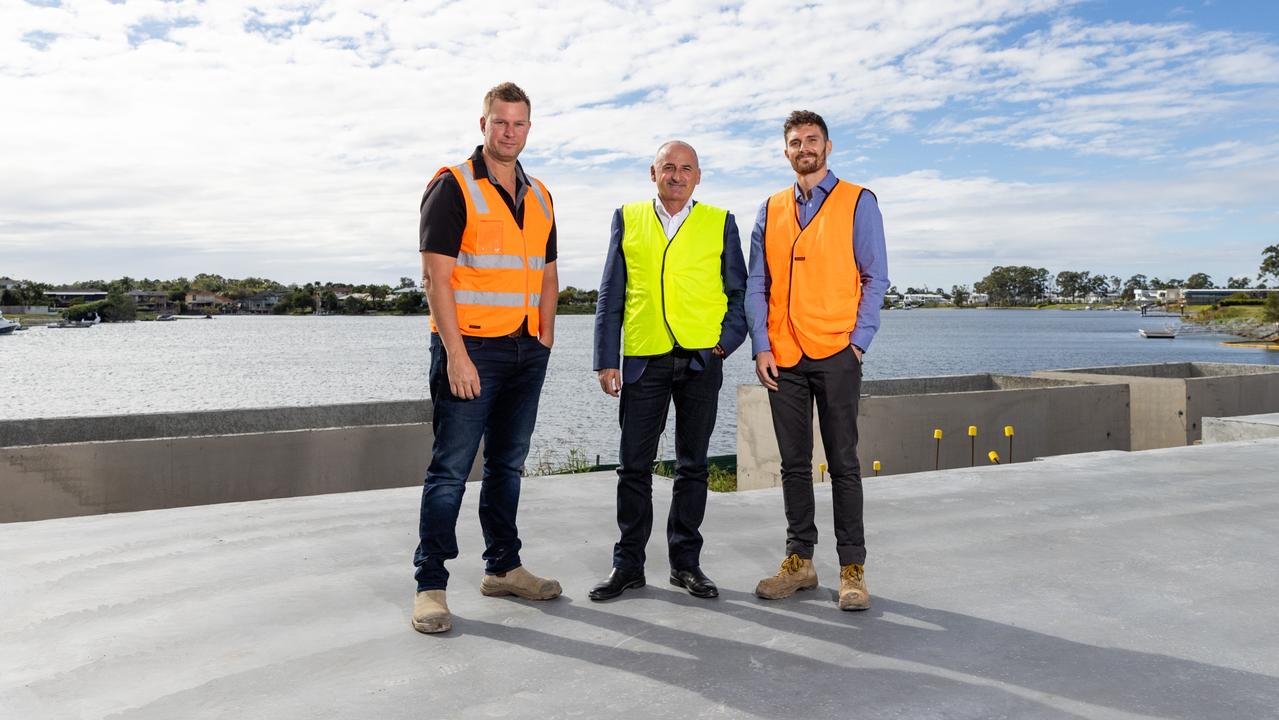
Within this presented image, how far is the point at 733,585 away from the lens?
352 cm

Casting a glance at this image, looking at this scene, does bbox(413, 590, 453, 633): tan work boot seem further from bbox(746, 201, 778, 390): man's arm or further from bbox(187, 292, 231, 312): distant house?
bbox(187, 292, 231, 312): distant house

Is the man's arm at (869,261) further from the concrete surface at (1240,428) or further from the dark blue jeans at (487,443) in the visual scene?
the concrete surface at (1240,428)

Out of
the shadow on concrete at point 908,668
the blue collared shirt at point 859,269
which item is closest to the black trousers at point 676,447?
the blue collared shirt at point 859,269

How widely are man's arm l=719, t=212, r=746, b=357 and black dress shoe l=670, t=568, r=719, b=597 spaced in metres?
0.85

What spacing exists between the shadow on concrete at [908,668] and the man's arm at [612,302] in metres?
0.90

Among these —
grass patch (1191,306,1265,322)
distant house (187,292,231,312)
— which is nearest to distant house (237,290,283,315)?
distant house (187,292,231,312)

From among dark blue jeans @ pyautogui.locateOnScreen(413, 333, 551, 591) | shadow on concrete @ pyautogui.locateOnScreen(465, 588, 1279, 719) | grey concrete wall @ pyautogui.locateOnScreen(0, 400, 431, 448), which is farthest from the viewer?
grey concrete wall @ pyautogui.locateOnScreen(0, 400, 431, 448)

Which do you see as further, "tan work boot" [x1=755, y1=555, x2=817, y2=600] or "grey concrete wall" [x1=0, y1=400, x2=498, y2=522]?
"grey concrete wall" [x1=0, y1=400, x2=498, y2=522]

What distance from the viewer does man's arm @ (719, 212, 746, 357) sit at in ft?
11.4

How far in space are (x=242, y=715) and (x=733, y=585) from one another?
1836 millimetres

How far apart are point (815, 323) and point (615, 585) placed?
4.06ft

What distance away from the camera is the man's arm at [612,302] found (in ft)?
11.3

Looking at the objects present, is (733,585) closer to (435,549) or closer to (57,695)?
(435,549)

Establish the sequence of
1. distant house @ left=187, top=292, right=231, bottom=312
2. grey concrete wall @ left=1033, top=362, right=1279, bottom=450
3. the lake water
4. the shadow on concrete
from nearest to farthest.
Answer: the shadow on concrete < grey concrete wall @ left=1033, top=362, right=1279, bottom=450 < the lake water < distant house @ left=187, top=292, right=231, bottom=312
